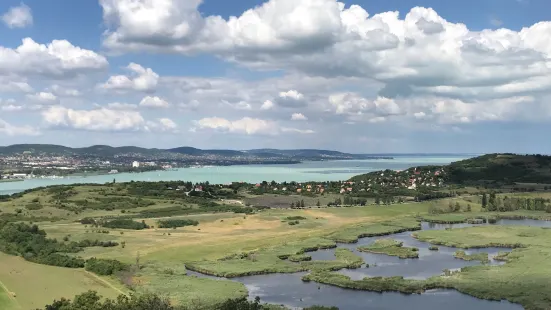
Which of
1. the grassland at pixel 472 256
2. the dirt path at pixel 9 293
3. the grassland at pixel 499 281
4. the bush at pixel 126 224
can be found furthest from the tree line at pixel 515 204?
the dirt path at pixel 9 293

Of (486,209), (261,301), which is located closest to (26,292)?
(261,301)

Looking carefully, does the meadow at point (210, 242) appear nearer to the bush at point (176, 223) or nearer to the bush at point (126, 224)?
the bush at point (176, 223)

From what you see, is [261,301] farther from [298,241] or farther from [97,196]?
[97,196]

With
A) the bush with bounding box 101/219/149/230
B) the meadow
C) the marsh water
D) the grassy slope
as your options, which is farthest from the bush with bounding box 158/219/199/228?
the grassy slope

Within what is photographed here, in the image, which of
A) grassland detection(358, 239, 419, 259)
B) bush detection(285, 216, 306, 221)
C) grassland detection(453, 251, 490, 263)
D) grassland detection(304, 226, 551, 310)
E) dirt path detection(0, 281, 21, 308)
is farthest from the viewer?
bush detection(285, 216, 306, 221)

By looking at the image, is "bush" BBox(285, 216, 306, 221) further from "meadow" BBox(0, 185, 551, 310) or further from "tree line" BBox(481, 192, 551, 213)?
"tree line" BBox(481, 192, 551, 213)

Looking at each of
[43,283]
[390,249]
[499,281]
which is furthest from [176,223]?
[499,281]
